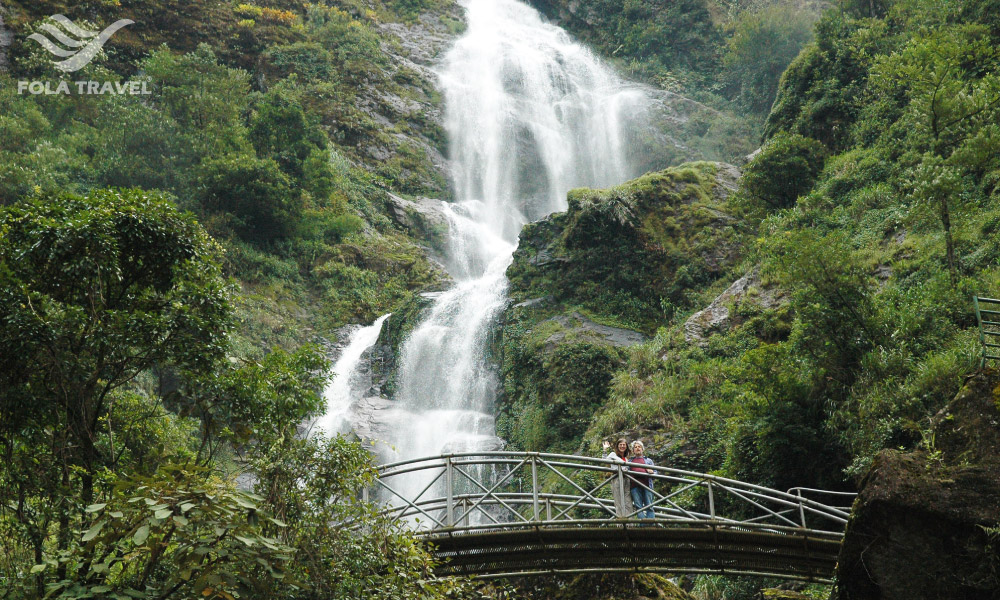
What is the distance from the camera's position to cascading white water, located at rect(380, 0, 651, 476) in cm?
2498

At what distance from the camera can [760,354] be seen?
1426cm

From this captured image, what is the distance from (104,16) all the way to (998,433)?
40373 mm

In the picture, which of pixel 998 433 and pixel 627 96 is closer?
pixel 998 433

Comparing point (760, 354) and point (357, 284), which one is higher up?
point (760, 354)

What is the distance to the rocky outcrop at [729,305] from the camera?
19281 millimetres

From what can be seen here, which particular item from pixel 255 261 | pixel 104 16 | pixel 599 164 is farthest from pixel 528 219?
pixel 104 16

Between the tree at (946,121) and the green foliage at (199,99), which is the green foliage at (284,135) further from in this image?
the tree at (946,121)

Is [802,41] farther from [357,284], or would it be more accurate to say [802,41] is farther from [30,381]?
[30,381]

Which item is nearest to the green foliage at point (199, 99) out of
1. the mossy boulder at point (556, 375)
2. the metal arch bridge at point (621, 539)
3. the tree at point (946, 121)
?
the mossy boulder at point (556, 375)

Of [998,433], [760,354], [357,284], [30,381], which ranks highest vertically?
[998,433]

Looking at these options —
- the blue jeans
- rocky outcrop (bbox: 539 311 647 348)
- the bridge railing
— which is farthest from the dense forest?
the blue jeans

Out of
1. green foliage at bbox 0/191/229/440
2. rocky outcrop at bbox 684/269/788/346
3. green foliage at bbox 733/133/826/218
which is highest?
green foliage at bbox 0/191/229/440

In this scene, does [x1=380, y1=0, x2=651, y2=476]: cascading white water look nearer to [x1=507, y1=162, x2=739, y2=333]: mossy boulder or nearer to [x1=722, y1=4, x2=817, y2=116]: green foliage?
[x1=507, y1=162, x2=739, y2=333]: mossy boulder

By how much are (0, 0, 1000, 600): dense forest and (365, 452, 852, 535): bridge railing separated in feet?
2.55
